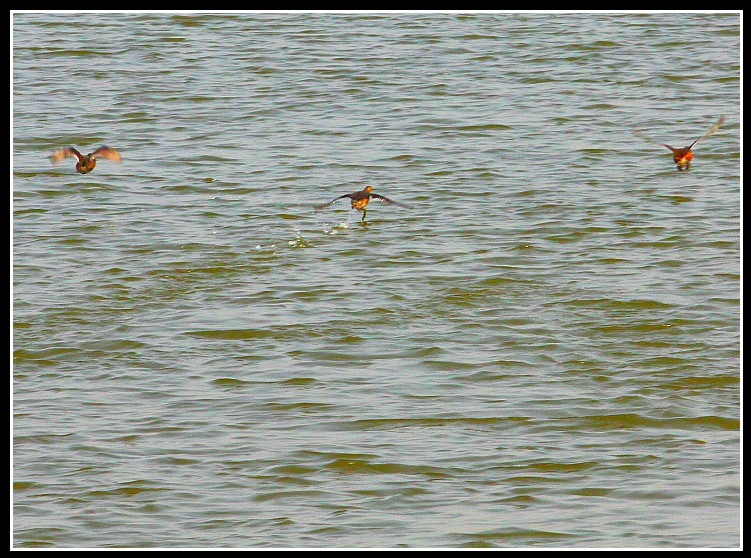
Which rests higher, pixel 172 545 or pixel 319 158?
pixel 319 158

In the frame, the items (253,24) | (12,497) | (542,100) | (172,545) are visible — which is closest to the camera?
(172,545)

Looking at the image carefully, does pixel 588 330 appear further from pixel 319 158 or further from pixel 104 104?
pixel 104 104

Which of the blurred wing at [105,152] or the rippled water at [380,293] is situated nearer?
the rippled water at [380,293]

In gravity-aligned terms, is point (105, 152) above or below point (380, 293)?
above

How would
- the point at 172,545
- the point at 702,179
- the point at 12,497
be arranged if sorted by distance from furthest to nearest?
the point at 702,179
the point at 12,497
the point at 172,545

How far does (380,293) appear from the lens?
12.0 metres

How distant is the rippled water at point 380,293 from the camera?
832 cm

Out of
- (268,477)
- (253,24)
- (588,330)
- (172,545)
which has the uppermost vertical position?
(253,24)

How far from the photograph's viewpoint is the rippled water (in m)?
8.32

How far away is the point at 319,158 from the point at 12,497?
27.9 feet

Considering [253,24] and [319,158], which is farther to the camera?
[253,24]

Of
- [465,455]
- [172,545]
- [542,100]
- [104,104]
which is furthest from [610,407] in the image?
[104,104]

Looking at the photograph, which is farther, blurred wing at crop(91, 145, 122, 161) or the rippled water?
blurred wing at crop(91, 145, 122, 161)

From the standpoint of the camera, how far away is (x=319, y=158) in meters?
16.3
